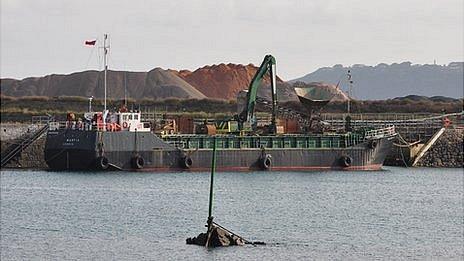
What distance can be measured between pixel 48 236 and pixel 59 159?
88.9 feet

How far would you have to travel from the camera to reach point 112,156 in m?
66.2

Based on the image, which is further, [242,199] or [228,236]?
[242,199]

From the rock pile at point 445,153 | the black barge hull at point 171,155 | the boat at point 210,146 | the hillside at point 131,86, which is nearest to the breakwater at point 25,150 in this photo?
the boat at point 210,146

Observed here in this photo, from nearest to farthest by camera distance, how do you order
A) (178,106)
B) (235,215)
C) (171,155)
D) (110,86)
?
(235,215) → (171,155) → (178,106) → (110,86)

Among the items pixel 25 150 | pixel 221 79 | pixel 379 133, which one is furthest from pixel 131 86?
pixel 379 133

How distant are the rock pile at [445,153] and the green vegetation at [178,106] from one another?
1994 cm

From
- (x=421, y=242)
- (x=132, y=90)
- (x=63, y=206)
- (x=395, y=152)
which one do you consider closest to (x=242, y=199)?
(x=63, y=206)

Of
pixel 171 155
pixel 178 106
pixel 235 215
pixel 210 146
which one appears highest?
pixel 178 106

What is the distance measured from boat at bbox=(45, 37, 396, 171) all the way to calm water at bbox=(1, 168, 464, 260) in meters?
1.80

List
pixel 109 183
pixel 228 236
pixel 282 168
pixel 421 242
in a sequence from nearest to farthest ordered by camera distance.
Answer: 1. pixel 228 236
2. pixel 421 242
3. pixel 109 183
4. pixel 282 168

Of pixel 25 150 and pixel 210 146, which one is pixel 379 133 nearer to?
pixel 210 146

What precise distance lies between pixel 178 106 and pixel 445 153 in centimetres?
3124

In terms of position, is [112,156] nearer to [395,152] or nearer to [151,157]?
[151,157]

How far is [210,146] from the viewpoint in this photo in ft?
230
